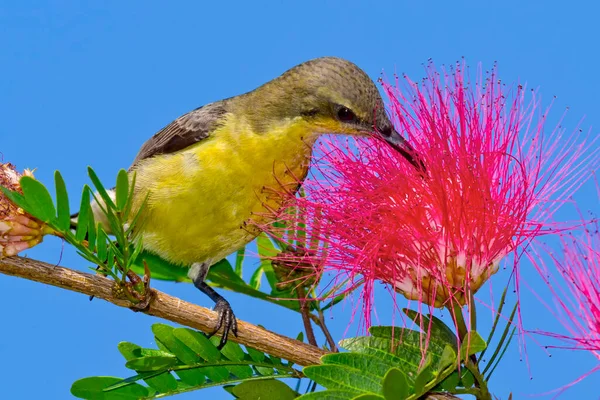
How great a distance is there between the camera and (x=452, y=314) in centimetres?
204

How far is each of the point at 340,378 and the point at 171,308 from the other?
563 mm

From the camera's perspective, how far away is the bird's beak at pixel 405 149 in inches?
90.6

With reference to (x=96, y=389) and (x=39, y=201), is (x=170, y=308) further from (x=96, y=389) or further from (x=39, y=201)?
(x=39, y=201)

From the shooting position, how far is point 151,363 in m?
2.15

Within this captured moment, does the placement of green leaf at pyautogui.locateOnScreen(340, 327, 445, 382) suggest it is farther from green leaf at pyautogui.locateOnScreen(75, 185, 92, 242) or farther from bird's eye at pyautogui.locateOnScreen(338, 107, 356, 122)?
bird's eye at pyautogui.locateOnScreen(338, 107, 356, 122)

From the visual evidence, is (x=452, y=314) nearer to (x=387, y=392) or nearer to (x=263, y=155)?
(x=387, y=392)

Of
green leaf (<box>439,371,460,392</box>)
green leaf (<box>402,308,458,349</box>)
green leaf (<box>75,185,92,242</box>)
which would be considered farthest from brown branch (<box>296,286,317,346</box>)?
green leaf (<box>75,185,92,242</box>)

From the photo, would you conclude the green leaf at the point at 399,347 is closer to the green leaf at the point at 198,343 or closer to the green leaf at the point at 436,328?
the green leaf at the point at 436,328

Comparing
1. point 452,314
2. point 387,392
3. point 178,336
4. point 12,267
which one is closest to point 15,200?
point 12,267

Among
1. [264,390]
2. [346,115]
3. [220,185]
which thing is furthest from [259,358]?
[346,115]

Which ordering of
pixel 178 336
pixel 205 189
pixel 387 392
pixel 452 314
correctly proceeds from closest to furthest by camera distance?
pixel 387 392 → pixel 452 314 → pixel 178 336 → pixel 205 189

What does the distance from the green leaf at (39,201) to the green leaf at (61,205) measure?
2 centimetres

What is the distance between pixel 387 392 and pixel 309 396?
0.20 m

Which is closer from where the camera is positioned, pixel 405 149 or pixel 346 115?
pixel 405 149
